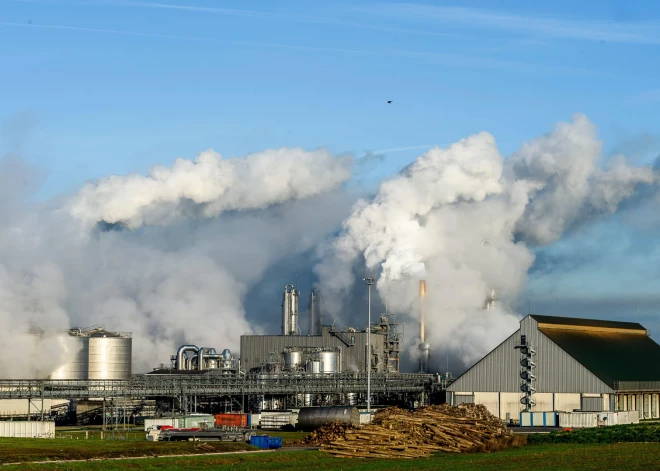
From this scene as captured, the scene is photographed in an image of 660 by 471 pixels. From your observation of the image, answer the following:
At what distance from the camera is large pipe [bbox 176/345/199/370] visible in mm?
152250

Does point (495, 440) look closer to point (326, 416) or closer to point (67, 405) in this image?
point (326, 416)

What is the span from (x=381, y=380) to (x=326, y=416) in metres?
42.8

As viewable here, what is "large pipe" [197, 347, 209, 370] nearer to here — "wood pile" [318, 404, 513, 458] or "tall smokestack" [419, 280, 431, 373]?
"tall smokestack" [419, 280, 431, 373]

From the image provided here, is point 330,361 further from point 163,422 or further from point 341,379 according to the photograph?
point 163,422

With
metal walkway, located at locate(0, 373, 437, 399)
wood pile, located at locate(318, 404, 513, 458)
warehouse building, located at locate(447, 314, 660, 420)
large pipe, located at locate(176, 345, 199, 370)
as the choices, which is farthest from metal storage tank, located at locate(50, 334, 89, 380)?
wood pile, located at locate(318, 404, 513, 458)

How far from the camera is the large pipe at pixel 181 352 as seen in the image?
15225 cm

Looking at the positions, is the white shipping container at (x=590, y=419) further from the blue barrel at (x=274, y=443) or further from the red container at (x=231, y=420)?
the blue barrel at (x=274, y=443)

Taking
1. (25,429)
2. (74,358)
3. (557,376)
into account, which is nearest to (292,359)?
(74,358)

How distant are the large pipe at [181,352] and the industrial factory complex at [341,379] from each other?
179 mm

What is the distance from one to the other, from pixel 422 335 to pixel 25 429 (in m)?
82.7

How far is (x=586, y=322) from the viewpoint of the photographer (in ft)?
424

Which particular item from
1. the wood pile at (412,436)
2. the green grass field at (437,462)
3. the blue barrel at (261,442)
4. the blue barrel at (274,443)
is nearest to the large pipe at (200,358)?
the wood pile at (412,436)

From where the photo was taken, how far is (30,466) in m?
56.9

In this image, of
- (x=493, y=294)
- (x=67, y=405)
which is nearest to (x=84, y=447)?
(x=67, y=405)
